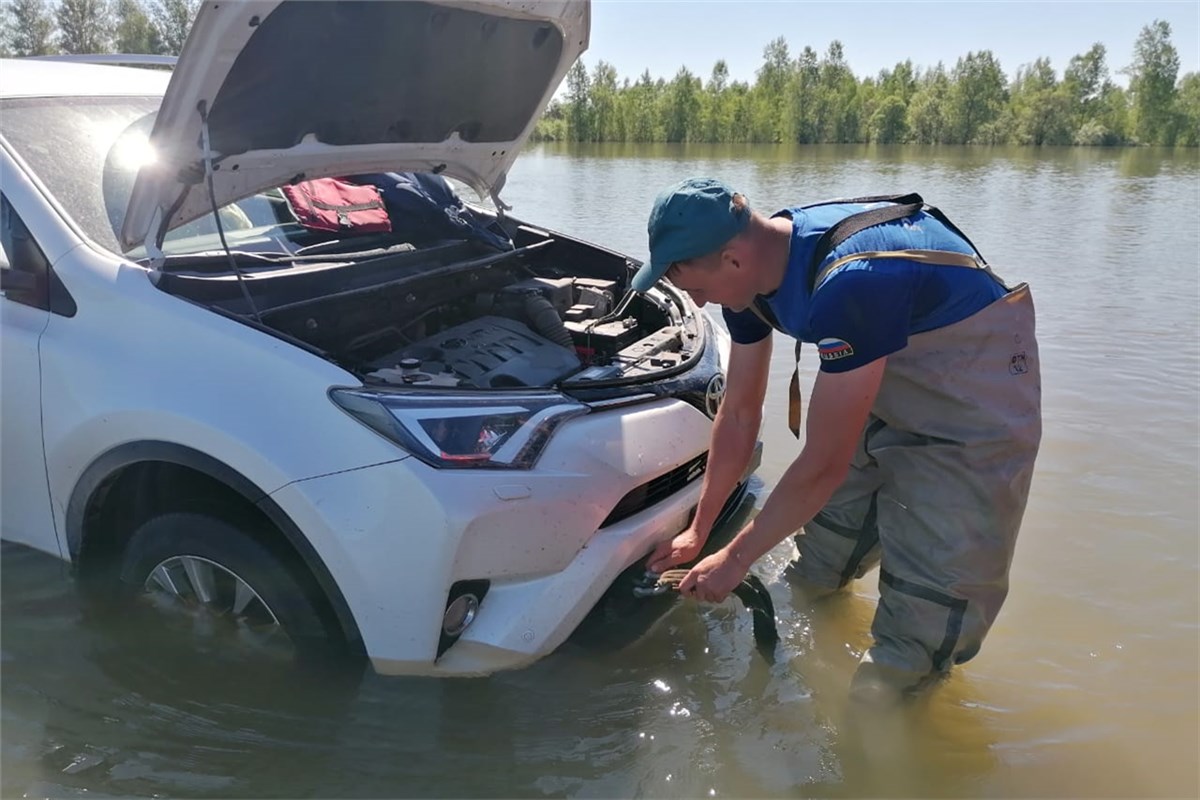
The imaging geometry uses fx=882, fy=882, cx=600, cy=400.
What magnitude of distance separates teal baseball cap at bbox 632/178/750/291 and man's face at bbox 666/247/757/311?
4cm

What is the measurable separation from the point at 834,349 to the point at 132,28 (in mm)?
44073

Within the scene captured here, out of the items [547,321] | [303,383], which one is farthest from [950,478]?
[303,383]

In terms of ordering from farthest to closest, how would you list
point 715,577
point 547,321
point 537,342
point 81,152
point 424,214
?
point 424,214, point 547,321, point 537,342, point 81,152, point 715,577

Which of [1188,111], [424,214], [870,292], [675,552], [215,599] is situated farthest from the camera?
[1188,111]

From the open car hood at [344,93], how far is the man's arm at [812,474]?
1746 millimetres

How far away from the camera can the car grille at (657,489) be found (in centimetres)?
248

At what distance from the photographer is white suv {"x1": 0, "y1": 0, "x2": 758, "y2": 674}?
85.9 inches

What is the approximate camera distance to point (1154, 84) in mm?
55031

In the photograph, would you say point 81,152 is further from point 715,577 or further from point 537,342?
point 715,577

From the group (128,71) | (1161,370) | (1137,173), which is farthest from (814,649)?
(1137,173)

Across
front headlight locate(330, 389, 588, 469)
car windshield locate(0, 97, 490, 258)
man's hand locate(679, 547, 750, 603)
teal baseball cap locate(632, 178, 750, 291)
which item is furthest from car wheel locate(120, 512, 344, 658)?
teal baseball cap locate(632, 178, 750, 291)

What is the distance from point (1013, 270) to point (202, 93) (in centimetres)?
942

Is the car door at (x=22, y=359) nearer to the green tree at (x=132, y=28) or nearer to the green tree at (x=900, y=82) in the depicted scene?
the green tree at (x=132, y=28)

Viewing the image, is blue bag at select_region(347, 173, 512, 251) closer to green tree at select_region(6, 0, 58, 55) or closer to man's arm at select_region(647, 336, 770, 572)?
man's arm at select_region(647, 336, 770, 572)
